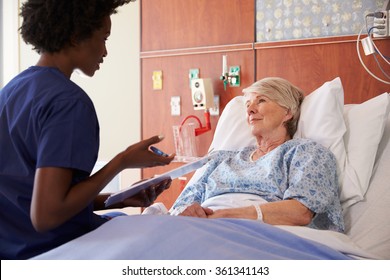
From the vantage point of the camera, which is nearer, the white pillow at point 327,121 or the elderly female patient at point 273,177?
the elderly female patient at point 273,177

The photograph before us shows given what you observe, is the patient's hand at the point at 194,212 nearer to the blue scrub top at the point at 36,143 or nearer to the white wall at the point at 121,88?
the blue scrub top at the point at 36,143

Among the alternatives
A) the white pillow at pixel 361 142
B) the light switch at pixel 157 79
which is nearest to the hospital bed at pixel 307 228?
the white pillow at pixel 361 142

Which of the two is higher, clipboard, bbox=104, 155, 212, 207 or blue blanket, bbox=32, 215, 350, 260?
clipboard, bbox=104, 155, 212, 207

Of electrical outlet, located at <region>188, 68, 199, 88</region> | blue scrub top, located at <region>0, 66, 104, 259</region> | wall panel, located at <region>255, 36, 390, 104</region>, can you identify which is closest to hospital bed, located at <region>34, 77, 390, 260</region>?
blue scrub top, located at <region>0, 66, 104, 259</region>

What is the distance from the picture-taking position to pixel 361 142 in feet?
6.33

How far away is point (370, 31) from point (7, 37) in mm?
2754

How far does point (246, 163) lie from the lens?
2.01m

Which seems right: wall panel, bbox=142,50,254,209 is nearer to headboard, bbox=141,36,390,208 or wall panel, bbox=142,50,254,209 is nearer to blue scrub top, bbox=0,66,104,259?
headboard, bbox=141,36,390,208

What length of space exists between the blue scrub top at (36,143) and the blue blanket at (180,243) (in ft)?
0.31

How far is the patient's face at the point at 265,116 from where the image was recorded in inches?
78.5

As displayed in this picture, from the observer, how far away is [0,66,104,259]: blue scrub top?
108 cm

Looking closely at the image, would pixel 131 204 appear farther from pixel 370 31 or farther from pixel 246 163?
pixel 370 31

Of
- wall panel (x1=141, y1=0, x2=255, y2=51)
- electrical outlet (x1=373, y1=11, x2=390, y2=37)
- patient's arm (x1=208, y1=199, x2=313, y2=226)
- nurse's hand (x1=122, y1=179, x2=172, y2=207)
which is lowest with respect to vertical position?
patient's arm (x1=208, y1=199, x2=313, y2=226)

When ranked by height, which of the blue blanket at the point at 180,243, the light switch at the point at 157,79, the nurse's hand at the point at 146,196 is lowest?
the blue blanket at the point at 180,243
